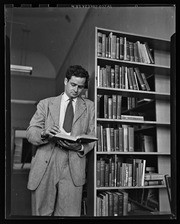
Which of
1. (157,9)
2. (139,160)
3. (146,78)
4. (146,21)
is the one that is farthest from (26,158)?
(157,9)

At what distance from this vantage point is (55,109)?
1720mm

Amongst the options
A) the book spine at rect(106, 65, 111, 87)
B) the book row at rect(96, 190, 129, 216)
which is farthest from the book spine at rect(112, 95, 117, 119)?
the book row at rect(96, 190, 129, 216)

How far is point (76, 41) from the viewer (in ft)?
5.64

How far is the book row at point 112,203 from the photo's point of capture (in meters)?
1.71

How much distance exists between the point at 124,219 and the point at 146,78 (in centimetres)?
105

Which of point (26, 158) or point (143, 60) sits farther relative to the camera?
point (143, 60)

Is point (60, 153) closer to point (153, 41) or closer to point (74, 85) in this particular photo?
point (74, 85)

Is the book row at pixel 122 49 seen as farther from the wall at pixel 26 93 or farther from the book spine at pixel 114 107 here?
the wall at pixel 26 93

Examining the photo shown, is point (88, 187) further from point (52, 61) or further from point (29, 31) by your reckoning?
point (29, 31)

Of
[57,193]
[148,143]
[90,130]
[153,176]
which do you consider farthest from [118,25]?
[57,193]

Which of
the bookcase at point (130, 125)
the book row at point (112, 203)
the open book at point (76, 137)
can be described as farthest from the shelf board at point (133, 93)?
the book row at point (112, 203)

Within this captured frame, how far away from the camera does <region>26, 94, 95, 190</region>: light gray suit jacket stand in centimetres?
166

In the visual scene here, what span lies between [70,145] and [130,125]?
47cm

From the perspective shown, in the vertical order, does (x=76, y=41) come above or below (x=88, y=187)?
above
